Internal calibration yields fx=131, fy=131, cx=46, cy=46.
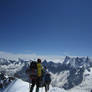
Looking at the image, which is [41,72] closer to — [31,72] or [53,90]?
[31,72]

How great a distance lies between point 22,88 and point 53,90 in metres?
5.80

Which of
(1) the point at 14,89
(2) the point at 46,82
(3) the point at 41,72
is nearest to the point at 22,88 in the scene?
(1) the point at 14,89

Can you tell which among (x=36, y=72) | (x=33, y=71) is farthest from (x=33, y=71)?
(x=36, y=72)

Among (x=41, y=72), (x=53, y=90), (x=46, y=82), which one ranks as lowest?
(x=53, y=90)

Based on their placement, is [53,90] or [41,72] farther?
[53,90]

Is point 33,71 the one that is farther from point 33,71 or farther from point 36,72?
point 36,72

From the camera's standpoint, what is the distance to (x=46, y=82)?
15461 millimetres

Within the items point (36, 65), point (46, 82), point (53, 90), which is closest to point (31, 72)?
point (36, 65)

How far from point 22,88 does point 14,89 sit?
1.13 meters

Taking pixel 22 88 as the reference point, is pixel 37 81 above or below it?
above

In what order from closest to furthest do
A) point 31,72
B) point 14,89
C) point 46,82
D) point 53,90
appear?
1. point 31,72
2. point 46,82
3. point 14,89
4. point 53,90

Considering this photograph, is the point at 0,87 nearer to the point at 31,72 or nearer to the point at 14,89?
the point at 14,89

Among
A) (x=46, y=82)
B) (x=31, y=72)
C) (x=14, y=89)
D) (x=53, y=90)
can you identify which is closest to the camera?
(x=31, y=72)

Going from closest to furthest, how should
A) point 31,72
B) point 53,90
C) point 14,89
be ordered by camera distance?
point 31,72 < point 14,89 < point 53,90
